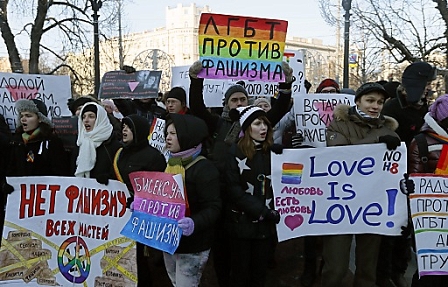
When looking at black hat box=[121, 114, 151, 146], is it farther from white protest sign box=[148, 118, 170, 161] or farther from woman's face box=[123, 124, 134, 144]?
white protest sign box=[148, 118, 170, 161]

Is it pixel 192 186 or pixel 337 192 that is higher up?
pixel 192 186

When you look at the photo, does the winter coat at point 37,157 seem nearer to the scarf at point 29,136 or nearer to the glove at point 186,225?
the scarf at point 29,136

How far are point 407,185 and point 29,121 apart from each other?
3.36m

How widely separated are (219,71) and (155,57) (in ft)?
31.2

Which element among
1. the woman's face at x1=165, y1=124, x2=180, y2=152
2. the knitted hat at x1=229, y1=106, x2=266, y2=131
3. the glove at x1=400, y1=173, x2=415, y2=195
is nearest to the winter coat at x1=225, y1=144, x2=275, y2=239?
the knitted hat at x1=229, y1=106, x2=266, y2=131

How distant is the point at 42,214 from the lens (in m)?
3.97

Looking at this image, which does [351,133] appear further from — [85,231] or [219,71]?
[85,231]

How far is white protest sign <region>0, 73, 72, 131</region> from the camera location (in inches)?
230

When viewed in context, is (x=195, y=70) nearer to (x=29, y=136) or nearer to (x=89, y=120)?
(x=89, y=120)

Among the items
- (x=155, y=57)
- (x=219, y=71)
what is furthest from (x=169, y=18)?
(x=219, y=71)

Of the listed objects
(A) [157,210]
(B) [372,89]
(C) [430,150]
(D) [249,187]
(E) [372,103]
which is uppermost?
(B) [372,89]

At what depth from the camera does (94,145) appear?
4.28m

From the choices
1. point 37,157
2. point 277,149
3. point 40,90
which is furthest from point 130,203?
point 40,90

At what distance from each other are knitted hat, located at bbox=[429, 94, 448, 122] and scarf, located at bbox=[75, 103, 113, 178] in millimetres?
2759
